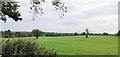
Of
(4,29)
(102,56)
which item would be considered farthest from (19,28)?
(102,56)

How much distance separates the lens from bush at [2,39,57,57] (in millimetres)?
9773

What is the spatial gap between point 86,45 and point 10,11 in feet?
14.6

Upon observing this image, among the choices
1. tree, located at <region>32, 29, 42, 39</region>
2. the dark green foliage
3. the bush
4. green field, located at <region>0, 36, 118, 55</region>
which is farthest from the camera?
green field, located at <region>0, 36, 118, 55</region>

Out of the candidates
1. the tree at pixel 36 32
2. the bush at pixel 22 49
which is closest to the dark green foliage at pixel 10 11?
the bush at pixel 22 49

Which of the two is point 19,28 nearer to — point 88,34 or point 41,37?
point 41,37

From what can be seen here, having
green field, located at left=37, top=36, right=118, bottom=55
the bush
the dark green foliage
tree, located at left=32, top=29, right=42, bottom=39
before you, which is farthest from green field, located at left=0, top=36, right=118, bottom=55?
the dark green foliage

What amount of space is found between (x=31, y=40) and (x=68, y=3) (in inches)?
65.5

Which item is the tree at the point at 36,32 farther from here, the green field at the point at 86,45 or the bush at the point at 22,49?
the green field at the point at 86,45

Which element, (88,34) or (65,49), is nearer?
(88,34)

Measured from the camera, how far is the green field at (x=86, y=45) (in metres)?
12.0

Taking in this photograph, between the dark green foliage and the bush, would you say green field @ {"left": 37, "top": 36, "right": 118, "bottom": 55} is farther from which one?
the dark green foliage

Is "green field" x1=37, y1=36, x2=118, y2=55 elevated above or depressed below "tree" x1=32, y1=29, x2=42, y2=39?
below

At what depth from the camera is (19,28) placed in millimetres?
10172

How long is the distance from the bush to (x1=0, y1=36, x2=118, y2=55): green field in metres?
A: 1.68
